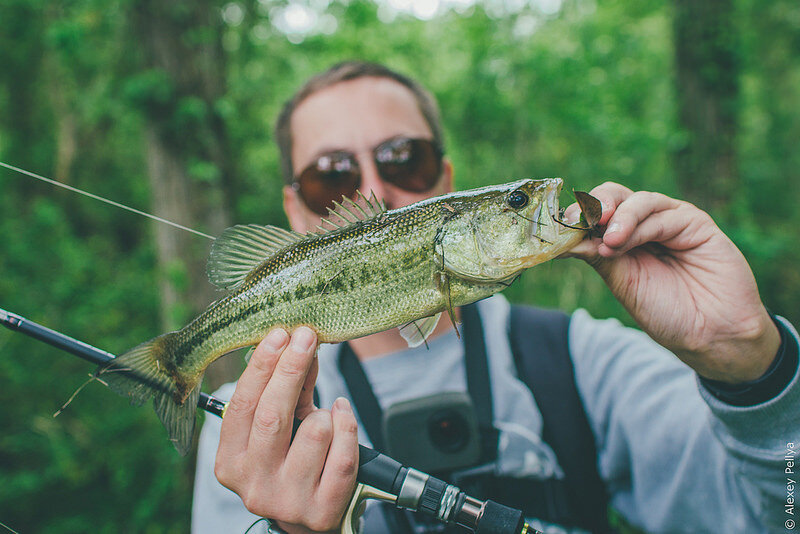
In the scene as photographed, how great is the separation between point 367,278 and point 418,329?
0.25 meters

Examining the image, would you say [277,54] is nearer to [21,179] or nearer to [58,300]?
[58,300]

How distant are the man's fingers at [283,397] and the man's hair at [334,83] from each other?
1737 mm

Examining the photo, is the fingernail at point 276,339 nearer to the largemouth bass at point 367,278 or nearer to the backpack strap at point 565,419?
the largemouth bass at point 367,278

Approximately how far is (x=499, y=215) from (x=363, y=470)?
0.99 meters

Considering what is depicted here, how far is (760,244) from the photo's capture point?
554 centimetres

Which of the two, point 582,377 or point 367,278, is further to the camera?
point 582,377

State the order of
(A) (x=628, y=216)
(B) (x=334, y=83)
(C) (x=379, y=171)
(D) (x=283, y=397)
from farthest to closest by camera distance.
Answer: (B) (x=334, y=83) → (C) (x=379, y=171) → (D) (x=283, y=397) → (A) (x=628, y=216)

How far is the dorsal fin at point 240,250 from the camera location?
1666mm

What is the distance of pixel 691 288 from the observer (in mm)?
1665

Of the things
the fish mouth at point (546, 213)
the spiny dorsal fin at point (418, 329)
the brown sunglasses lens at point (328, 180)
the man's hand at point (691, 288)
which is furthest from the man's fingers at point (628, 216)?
the brown sunglasses lens at point (328, 180)

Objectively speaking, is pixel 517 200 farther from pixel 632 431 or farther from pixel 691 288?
pixel 632 431

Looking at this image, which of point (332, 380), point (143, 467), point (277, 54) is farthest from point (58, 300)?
point (332, 380)

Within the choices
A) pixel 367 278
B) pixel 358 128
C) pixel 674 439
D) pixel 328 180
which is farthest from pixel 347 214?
pixel 674 439

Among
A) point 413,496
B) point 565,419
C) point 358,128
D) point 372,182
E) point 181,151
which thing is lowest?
point 565,419
